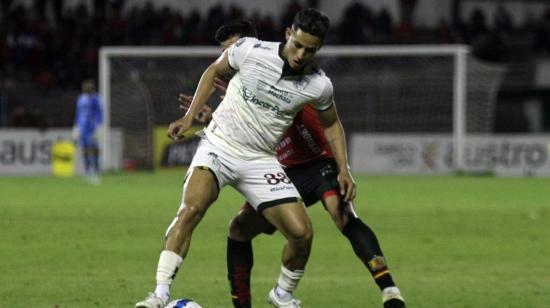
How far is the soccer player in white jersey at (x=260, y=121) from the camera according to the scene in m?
7.75

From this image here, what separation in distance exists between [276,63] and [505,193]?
52.2ft

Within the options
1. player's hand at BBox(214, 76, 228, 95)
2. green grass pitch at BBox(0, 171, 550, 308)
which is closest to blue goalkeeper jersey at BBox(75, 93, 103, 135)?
green grass pitch at BBox(0, 171, 550, 308)

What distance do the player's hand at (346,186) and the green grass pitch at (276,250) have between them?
47.6 inches

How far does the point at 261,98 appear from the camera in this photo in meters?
7.88

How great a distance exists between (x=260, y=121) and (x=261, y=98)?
0.15 m

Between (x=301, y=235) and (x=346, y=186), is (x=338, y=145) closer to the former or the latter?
(x=346, y=186)

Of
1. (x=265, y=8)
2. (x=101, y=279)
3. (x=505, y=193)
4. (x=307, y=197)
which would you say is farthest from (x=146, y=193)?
(x=265, y=8)

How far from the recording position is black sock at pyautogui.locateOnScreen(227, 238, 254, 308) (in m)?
8.33

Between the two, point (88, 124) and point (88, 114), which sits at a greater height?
point (88, 114)

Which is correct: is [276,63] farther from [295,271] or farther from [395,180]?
[395,180]

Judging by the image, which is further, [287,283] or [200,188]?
[287,283]

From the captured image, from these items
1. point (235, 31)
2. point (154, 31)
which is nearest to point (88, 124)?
point (154, 31)

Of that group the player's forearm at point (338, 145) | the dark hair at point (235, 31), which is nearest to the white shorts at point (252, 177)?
the player's forearm at point (338, 145)

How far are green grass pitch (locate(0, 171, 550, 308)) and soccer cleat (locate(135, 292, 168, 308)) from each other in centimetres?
169
